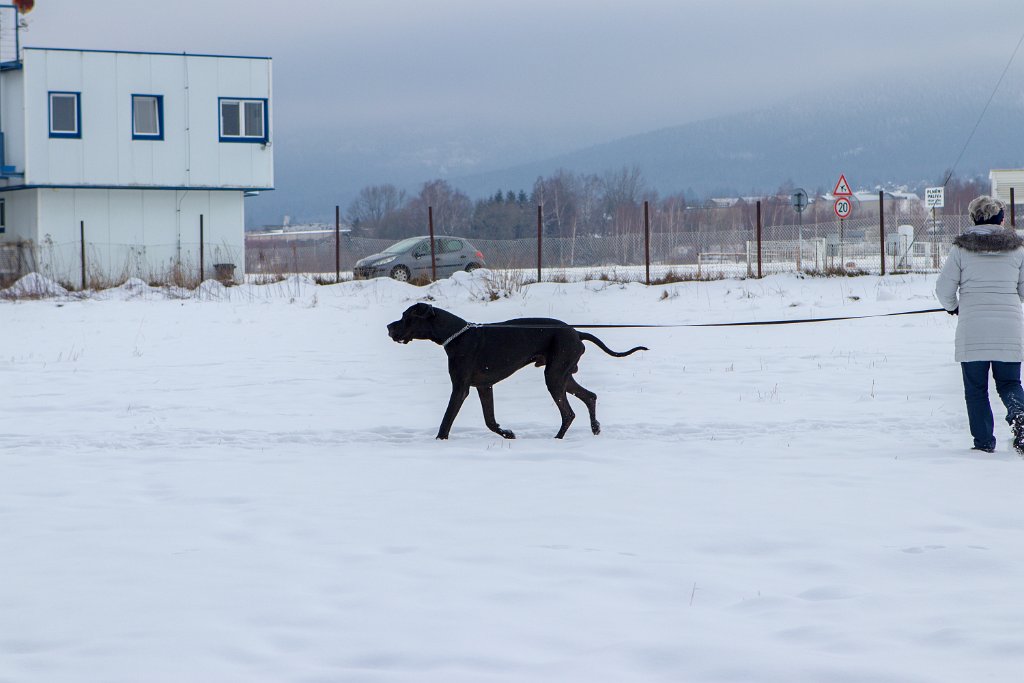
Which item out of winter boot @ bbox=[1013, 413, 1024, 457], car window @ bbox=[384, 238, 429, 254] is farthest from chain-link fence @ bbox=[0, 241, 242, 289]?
winter boot @ bbox=[1013, 413, 1024, 457]

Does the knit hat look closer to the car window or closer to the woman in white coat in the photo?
the woman in white coat

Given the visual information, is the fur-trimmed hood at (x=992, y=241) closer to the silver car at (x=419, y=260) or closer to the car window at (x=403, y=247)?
the silver car at (x=419, y=260)

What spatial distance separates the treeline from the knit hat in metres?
70.5

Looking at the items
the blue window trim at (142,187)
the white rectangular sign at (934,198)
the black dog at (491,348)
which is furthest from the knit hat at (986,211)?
the blue window trim at (142,187)

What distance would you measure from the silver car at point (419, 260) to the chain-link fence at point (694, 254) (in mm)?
655

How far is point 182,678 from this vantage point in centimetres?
366

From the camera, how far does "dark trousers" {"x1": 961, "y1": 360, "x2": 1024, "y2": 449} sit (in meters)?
7.47

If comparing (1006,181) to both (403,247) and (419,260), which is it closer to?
(403,247)

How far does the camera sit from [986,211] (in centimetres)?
758

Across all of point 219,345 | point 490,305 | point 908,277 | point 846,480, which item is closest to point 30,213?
point 490,305

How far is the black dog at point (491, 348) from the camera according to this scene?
8.16m

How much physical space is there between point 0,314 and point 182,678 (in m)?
17.9

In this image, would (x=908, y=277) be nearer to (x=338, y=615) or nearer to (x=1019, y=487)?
(x=1019, y=487)

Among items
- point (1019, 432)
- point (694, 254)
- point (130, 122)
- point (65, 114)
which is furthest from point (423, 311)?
point (694, 254)
